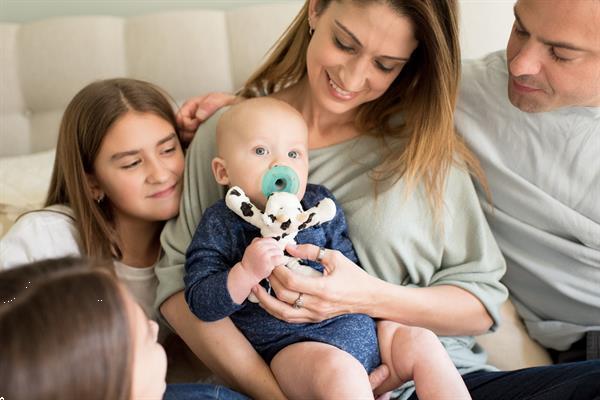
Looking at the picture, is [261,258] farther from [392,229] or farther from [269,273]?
[392,229]

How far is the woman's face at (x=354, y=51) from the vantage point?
1.40 m

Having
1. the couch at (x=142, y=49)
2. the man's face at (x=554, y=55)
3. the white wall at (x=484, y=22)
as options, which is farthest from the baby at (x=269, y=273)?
the white wall at (x=484, y=22)

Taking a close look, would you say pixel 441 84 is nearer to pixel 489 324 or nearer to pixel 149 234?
pixel 489 324

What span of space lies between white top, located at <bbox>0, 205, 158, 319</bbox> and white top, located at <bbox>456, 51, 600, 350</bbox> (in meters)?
0.93

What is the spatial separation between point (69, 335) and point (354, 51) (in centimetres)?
90

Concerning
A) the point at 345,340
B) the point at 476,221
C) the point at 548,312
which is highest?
the point at 476,221

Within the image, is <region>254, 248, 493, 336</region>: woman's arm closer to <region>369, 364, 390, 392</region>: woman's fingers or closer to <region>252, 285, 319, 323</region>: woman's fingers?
<region>252, 285, 319, 323</region>: woman's fingers

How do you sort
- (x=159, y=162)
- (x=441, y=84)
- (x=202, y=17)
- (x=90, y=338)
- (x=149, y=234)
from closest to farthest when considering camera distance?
(x=90, y=338) < (x=441, y=84) < (x=159, y=162) < (x=149, y=234) < (x=202, y=17)

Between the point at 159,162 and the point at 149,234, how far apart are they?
249 millimetres

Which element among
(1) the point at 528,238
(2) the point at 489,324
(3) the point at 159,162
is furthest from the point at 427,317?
(3) the point at 159,162

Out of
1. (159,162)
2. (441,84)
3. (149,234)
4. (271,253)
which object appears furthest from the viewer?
(149,234)

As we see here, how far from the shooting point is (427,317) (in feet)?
4.80

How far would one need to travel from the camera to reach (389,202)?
58.2 inches

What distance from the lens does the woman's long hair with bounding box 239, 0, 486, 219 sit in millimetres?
1412
